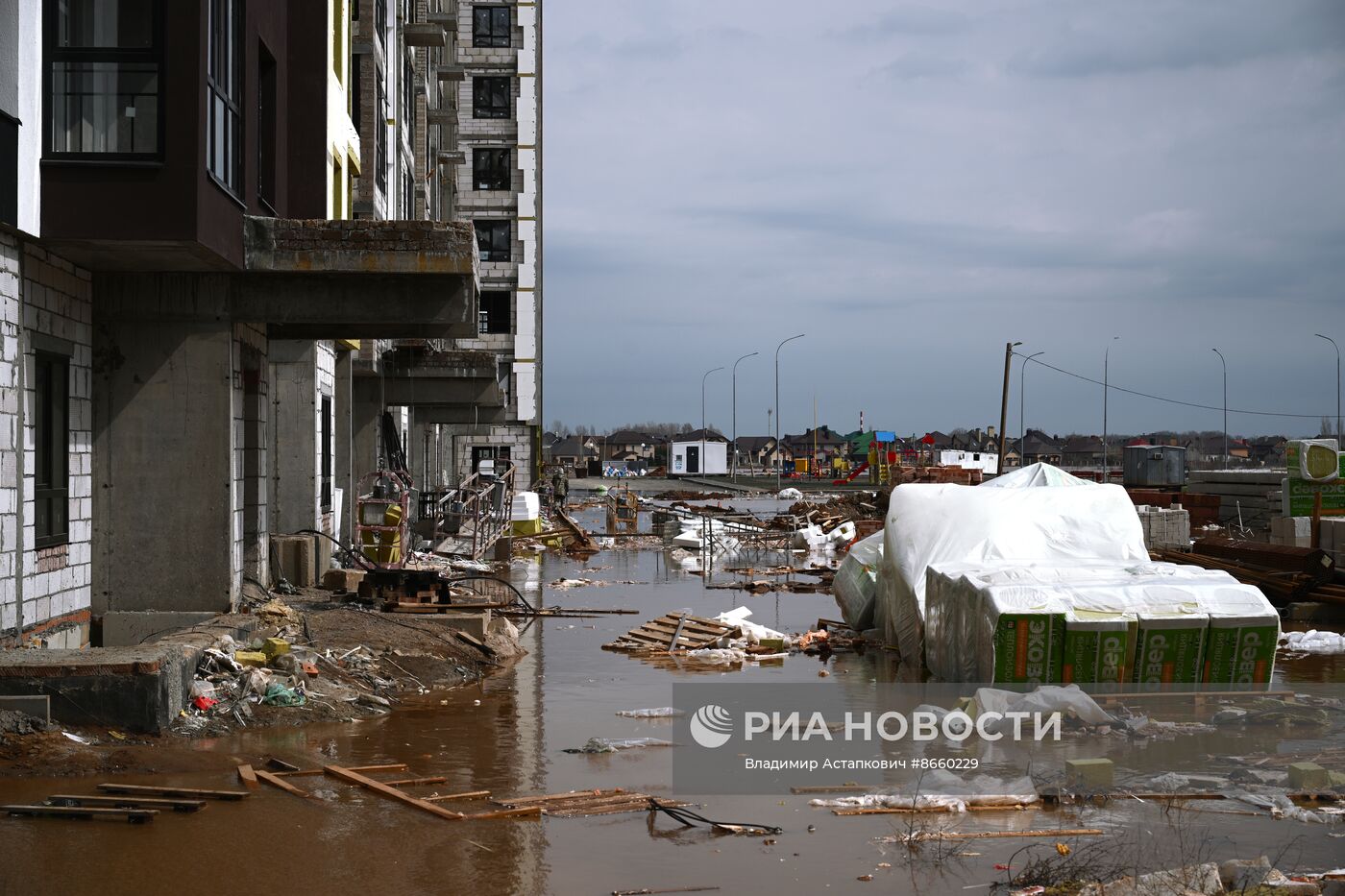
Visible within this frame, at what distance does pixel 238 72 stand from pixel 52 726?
8152 millimetres

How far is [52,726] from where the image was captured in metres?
10.1

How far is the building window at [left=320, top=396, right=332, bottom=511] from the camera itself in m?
24.6

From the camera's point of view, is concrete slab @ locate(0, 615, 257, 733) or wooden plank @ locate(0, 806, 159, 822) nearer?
wooden plank @ locate(0, 806, 159, 822)

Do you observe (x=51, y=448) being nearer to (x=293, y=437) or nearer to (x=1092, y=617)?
(x=293, y=437)

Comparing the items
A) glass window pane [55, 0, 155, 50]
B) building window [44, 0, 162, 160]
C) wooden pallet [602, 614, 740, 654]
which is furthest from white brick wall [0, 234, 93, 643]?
wooden pallet [602, 614, 740, 654]

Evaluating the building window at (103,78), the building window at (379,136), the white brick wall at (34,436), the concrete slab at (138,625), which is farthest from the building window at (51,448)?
the building window at (379,136)

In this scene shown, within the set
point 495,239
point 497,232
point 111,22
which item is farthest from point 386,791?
point 497,232

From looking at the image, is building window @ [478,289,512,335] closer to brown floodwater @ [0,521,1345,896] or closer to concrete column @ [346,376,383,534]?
concrete column @ [346,376,383,534]

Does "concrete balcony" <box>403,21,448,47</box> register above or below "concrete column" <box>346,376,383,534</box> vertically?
above

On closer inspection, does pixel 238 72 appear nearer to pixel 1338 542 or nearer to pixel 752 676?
pixel 752 676

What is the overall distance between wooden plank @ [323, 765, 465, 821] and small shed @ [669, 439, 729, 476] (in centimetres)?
11475

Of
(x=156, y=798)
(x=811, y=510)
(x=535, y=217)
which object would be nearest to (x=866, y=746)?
(x=156, y=798)

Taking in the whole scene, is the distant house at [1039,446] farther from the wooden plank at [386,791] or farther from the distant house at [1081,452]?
the wooden plank at [386,791]

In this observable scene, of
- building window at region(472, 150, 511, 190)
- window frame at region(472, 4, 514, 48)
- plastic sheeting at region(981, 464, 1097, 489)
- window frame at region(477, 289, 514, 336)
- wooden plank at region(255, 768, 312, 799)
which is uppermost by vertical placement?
window frame at region(472, 4, 514, 48)
